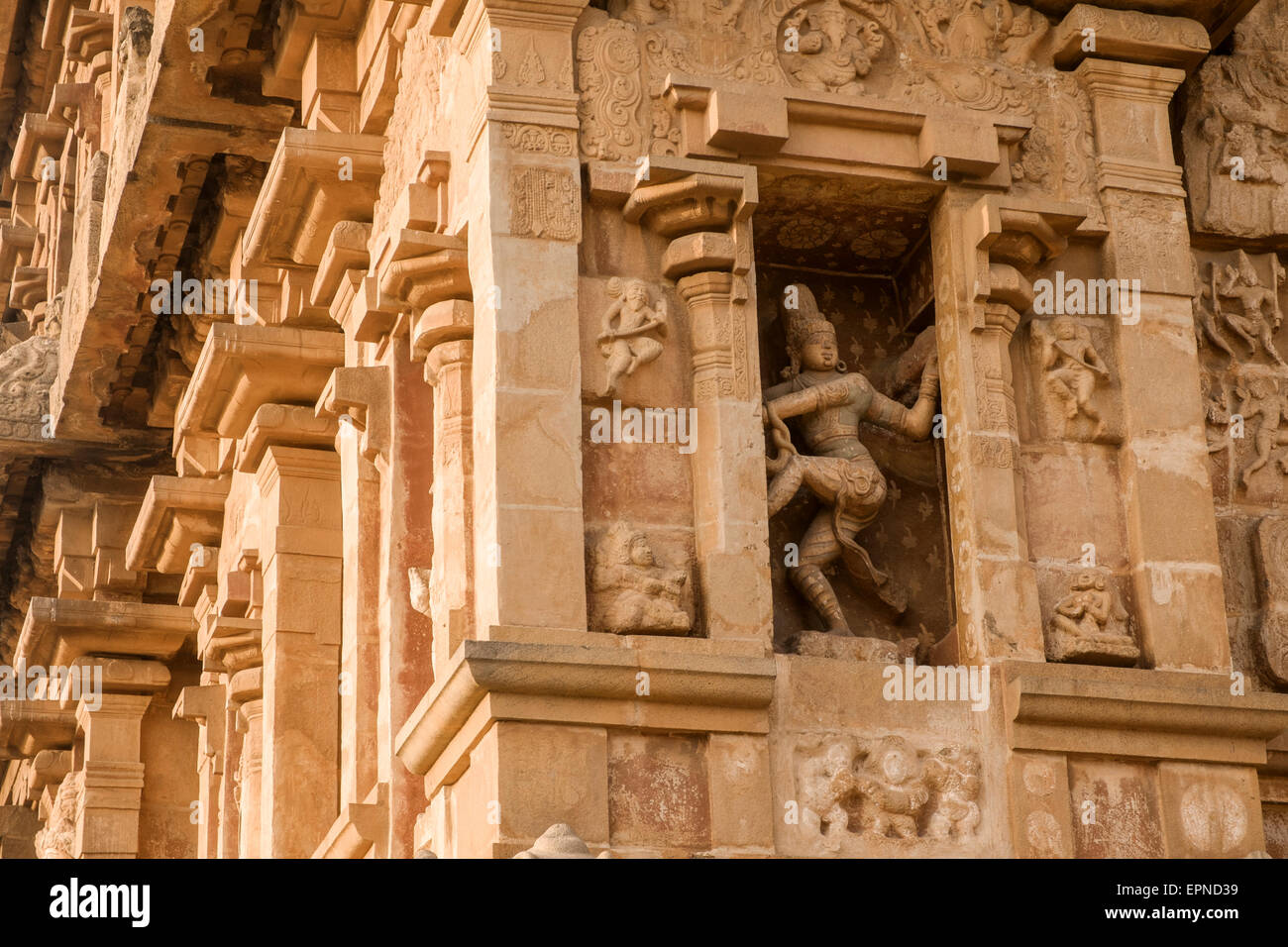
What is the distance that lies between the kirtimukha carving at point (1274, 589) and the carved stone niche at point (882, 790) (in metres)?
2.06

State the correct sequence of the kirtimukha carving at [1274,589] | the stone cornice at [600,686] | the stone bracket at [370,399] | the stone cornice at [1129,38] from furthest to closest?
the stone bracket at [370,399] < the stone cornice at [1129,38] < the kirtimukha carving at [1274,589] < the stone cornice at [600,686]

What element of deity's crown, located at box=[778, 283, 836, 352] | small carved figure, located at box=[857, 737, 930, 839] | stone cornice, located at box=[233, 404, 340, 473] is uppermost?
stone cornice, located at box=[233, 404, 340, 473]

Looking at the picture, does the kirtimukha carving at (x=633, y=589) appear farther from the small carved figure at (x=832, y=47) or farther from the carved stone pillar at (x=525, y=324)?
the small carved figure at (x=832, y=47)

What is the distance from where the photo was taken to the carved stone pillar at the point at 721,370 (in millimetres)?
10211

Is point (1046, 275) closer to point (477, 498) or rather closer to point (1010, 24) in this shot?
point (1010, 24)

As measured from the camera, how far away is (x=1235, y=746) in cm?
1055

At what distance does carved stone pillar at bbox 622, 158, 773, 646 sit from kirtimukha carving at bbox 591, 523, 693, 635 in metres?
0.17

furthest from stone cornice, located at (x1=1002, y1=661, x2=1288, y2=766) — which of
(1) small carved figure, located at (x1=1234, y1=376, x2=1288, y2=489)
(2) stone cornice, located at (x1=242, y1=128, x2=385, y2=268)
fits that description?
(2) stone cornice, located at (x1=242, y1=128, x2=385, y2=268)

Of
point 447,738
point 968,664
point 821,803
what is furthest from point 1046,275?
point 447,738

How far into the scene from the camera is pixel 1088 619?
10688 millimetres

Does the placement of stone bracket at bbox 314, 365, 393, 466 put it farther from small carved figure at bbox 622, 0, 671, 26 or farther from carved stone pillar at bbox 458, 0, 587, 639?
small carved figure at bbox 622, 0, 671, 26

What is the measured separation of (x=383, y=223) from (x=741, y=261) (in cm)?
301

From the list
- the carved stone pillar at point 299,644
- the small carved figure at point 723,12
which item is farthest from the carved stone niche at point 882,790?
the carved stone pillar at point 299,644

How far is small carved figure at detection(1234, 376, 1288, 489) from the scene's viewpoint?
470 inches
